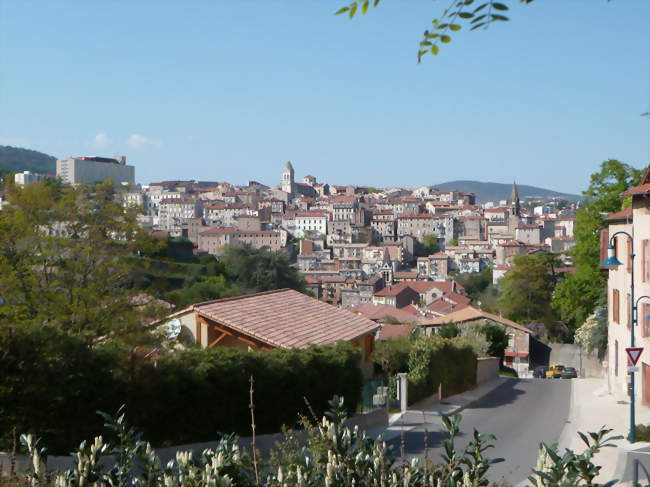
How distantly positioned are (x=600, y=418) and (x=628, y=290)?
4298 mm

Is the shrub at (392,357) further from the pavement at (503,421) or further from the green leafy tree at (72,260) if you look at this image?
the green leafy tree at (72,260)

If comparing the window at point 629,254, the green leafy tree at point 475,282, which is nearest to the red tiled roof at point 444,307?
the green leafy tree at point 475,282

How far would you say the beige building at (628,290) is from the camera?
19.1m

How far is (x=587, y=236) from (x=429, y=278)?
107813 mm

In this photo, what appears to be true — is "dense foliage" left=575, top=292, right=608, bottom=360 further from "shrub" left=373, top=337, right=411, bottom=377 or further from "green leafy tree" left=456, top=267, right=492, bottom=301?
"green leafy tree" left=456, top=267, right=492, bottom=301

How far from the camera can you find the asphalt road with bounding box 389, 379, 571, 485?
42.5ft

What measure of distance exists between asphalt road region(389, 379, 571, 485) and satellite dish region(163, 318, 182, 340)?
4686 mm

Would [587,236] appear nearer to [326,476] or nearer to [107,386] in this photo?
[107,386]

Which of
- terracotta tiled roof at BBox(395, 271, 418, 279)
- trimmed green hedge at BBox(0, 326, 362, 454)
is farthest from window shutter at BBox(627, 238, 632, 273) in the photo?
terracotta tiled roof at BBox(395, 271, 418, 279)

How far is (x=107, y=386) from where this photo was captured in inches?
423

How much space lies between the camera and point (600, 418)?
1912 centimetres

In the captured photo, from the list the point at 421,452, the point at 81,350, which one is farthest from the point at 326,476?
the point at 421,452

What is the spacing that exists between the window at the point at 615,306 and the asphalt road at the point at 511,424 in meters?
2.82

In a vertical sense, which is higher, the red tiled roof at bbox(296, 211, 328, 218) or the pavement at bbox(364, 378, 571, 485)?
the red tiled roof at bbox(296, 211, 328, 218)
